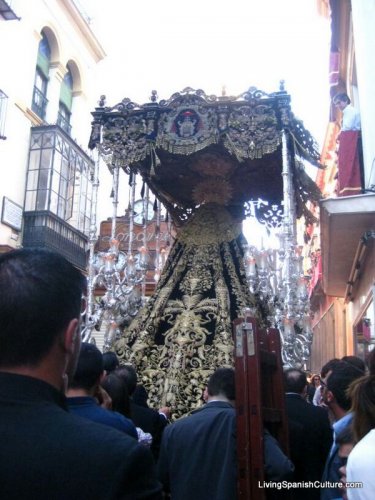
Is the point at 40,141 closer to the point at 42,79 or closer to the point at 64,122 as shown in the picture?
the point at 64,122

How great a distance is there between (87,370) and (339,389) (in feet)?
4.44

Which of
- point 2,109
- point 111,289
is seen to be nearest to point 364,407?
point 111,289

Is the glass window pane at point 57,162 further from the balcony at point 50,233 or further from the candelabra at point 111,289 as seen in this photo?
the candelabra at point 111,289

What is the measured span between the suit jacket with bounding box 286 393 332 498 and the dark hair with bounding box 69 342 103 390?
1.31m

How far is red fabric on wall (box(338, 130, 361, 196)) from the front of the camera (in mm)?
8250

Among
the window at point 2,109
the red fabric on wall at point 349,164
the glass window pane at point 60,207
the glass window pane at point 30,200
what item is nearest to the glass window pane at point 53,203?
the glass window pane at point 60,207

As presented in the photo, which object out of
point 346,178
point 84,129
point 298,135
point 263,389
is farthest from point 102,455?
point 84,129

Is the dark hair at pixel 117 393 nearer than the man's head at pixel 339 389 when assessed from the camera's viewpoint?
No

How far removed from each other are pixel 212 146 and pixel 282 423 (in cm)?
526

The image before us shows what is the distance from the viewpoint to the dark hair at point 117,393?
3.15 m

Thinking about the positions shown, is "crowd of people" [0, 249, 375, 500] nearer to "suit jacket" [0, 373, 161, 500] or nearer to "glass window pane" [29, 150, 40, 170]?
"suit jacket" [0, 373, 161, 500]

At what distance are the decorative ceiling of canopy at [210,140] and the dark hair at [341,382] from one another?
442cm

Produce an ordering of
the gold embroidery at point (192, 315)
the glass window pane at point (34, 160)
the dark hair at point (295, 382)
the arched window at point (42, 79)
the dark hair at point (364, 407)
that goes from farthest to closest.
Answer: the arched window at point (42, 79) → the glass window pane at point (34, 160) → the gold embroidery at point (192, 315) → the dark hair at point (295, 382) → the dark hair at point (364, 407)

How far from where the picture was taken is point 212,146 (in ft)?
24.7
